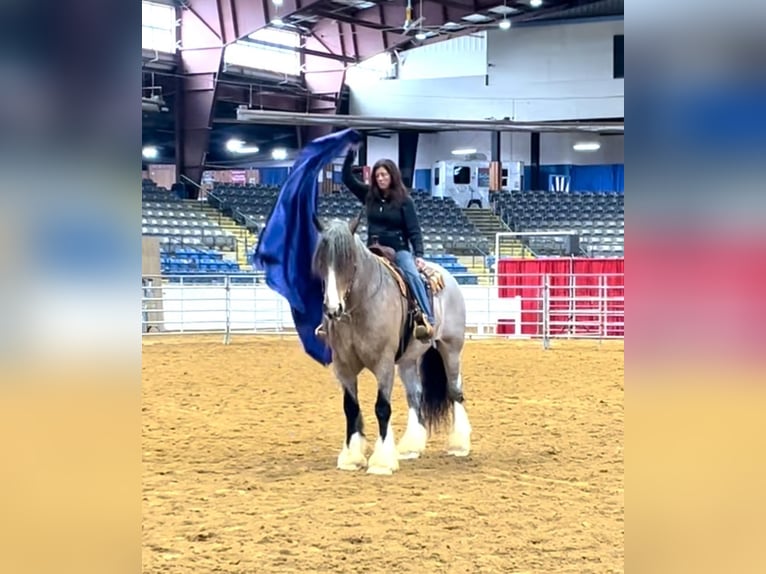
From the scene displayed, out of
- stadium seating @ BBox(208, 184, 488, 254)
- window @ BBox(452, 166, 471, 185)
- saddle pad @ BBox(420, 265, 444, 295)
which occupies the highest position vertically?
window @ BBox(452, 166, 471, 185)

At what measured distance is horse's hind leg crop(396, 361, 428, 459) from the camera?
5.38 meters

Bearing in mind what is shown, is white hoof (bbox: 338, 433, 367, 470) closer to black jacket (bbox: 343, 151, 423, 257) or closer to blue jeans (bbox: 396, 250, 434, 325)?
blue jeans (bbox: 396, 250, 434, 325)

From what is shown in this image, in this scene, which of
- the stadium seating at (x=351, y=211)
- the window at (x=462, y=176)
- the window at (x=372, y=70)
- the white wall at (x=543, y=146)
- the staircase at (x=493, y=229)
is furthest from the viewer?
the white wall at (x=543, y=146)

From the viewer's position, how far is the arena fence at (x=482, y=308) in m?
14.1

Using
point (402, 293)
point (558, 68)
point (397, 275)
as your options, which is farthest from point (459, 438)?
point (558, 68)

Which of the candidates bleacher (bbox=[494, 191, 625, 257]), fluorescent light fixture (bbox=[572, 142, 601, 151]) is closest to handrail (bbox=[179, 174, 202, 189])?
bleacher (bbox=[494, 191, 625, 257])

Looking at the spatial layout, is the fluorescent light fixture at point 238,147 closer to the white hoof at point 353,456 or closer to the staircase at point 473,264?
the staircase at point 473,264

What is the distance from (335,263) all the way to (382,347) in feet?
2.26

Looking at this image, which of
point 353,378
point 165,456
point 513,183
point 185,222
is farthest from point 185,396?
point 513,183

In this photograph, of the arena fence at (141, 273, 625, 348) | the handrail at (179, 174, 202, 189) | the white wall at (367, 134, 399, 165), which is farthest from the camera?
the white wall at (367, 134, 399, 165)

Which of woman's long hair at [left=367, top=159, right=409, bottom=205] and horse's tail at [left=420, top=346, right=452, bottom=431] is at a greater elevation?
woman's long hair at [left=367, top=159, right=409, bottom=205]

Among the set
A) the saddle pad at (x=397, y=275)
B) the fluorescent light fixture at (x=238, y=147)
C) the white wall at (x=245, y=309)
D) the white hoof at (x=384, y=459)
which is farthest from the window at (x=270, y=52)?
the white hoof at (x=384, y=459)

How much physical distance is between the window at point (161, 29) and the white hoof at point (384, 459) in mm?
19189

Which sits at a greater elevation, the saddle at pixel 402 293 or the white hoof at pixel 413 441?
the saddle at pixel 402 293
